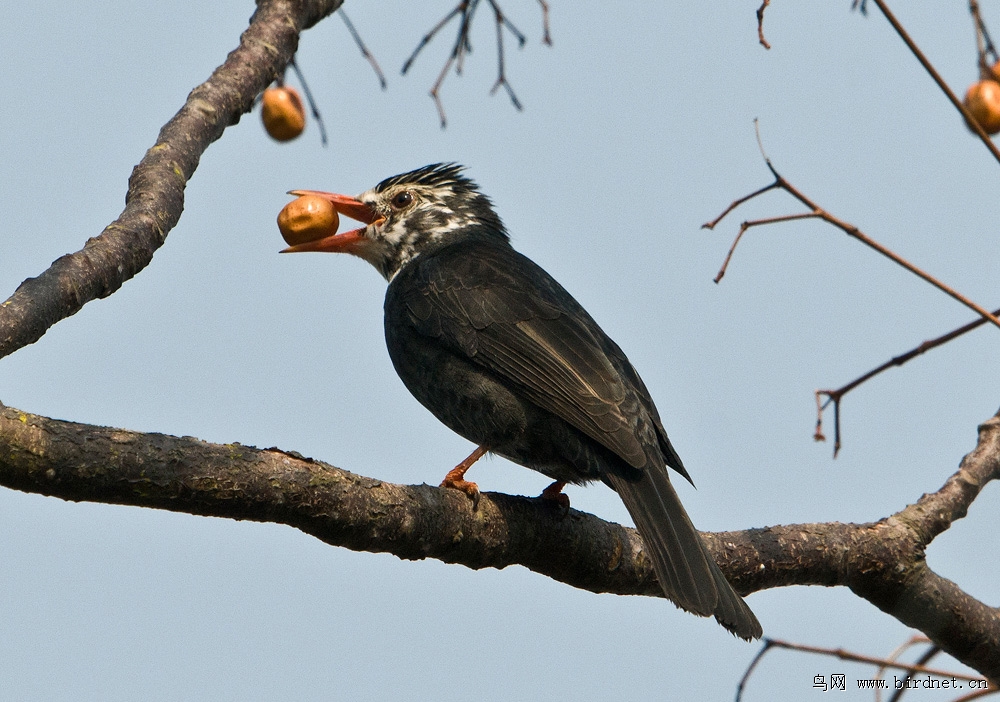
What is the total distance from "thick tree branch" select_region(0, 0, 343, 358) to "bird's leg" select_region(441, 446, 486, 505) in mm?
1270

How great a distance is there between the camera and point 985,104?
14.8 ft

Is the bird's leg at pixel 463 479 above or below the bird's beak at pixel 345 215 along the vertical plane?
below

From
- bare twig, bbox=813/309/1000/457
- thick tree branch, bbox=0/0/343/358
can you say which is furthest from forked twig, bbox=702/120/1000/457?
thick tree branch, bbox=0/0/343/358

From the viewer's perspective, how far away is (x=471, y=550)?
358 centimetres

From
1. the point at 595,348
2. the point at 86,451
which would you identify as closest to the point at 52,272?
the point at 86,451

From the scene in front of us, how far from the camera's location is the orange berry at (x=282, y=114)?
549cm

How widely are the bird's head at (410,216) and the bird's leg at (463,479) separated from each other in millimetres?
1917

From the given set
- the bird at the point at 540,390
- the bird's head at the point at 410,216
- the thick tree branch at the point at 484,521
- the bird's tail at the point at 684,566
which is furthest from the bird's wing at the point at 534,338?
the bird's head at the point at 410,216

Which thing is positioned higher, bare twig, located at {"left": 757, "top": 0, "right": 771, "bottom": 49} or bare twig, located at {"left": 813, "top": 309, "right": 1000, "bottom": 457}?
bare twig, located at {"left": 757, "top": 0, "right": 771, "bottom": 49}

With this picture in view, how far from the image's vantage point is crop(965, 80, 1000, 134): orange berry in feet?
14.8

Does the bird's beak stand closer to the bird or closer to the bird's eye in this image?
the bird's eye

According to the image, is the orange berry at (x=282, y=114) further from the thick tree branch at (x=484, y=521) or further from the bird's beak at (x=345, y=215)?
the thick tree branch at (x=484, y=521)

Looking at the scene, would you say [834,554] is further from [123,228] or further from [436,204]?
[436,204]

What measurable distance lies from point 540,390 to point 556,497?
1.70ft
